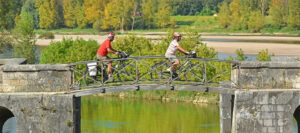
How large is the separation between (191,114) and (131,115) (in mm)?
3480

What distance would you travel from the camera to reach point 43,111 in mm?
19812

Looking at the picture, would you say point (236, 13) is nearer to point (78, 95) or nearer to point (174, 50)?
point (174, 50)

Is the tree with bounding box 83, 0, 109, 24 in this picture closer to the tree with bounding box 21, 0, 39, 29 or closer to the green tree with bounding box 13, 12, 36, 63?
the tree with bounding box 21, 0, 39, 29

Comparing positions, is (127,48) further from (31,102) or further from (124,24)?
(124,24)

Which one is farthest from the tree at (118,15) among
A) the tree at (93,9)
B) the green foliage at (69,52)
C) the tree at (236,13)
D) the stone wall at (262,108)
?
the stone wall at (262,108)

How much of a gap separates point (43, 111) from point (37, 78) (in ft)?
3.80

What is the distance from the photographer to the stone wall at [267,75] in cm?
2034

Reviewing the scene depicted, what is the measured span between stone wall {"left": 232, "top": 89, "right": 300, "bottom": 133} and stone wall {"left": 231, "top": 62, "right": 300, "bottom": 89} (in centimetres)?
50

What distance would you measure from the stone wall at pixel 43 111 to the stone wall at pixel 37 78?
45 centimetres

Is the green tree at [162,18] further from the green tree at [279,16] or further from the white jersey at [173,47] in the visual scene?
the white jersey at [173,47]

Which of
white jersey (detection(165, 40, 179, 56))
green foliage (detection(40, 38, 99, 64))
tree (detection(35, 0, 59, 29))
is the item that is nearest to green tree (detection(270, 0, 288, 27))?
tree (detection(35, 0, 59, 29))

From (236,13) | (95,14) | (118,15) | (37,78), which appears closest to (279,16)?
(236,13)

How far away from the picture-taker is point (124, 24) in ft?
392

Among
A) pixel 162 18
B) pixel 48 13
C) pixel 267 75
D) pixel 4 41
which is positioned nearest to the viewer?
pixel 267 75
